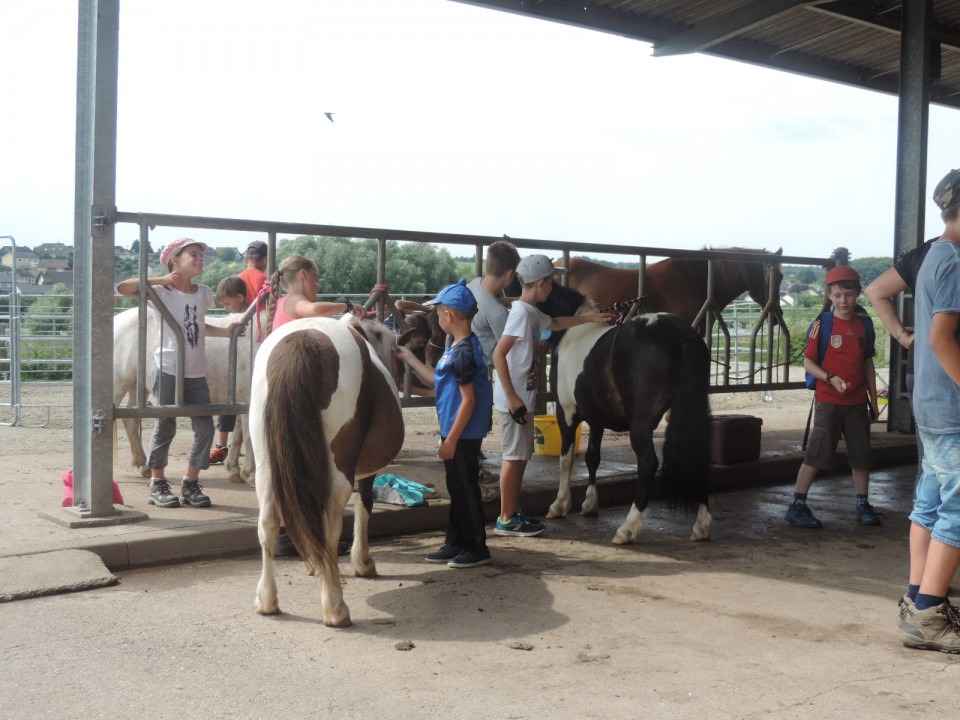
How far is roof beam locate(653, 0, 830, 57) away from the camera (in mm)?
9680

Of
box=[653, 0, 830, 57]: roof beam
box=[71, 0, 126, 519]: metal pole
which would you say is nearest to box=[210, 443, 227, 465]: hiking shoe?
box=[71, 0, 126, 519]: metal pole

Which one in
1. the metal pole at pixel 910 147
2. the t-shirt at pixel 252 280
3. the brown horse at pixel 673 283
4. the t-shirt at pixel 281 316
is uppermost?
the metal pole at pixel 910 147

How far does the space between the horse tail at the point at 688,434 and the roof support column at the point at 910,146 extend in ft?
18.0

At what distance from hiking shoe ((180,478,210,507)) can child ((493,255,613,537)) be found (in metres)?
2.07

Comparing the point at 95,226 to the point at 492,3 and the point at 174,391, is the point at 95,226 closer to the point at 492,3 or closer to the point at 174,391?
the point at 174,391

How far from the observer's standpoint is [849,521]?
684 cm

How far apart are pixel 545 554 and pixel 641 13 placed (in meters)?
6.96

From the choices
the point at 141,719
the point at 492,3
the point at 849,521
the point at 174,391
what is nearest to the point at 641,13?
the point at 492,3

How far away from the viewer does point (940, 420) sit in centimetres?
402

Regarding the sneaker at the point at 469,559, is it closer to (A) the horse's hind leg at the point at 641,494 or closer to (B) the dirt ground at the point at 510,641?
(B) the dirt ground at the point at 510,641

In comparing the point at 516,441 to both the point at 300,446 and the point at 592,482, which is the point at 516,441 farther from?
the point at 300,446

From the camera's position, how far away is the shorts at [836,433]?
21.9 ft

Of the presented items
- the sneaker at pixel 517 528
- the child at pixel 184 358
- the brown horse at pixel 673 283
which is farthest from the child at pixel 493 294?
the brown horse at pixel 673 283

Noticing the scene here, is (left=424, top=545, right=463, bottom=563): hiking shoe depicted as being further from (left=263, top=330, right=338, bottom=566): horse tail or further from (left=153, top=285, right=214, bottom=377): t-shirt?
(left=153, top=285, right=214, bottom=377): t-shirt
